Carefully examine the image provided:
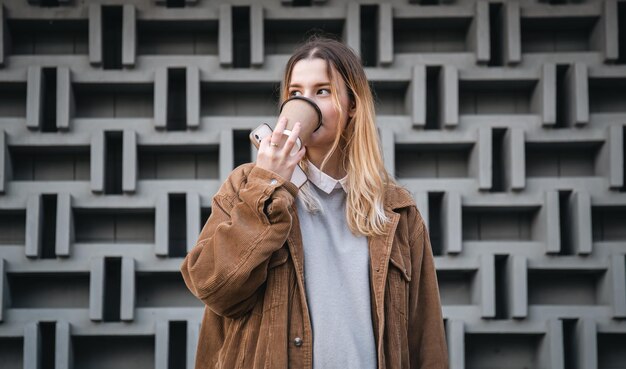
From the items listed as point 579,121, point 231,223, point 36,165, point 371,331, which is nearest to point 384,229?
point 371,331

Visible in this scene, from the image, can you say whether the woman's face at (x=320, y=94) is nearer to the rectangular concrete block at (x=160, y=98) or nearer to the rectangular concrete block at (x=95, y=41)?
the rectangular concrete block at (x=160, y=98)

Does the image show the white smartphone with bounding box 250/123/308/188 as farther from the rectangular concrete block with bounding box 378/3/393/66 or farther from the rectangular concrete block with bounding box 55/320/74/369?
the rectangular concrete block with bounding box 55/320/74/369

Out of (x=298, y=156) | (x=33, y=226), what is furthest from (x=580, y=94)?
(x=33, y=226)

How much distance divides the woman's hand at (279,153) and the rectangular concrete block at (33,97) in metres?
2.66

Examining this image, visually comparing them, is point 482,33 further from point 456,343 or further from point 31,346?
point 31,346

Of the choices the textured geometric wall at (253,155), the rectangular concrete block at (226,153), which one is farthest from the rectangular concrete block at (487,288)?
the rectangular concrete block at (226,153)

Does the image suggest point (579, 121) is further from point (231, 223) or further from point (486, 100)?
point (231, 223)

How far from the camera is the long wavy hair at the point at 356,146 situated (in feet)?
7.02

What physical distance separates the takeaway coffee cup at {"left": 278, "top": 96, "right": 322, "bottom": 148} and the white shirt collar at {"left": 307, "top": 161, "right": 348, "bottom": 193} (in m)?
0.14

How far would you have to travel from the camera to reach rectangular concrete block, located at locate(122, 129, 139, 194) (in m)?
4.21

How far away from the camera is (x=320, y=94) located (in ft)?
7.14

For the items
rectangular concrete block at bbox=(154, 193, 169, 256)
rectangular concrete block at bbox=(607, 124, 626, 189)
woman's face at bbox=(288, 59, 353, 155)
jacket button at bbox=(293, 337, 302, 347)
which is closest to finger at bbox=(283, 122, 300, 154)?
woman's face at bbox=(288, 59, 353, 155)

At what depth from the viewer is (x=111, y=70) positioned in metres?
4.33

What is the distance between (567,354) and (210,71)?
2634mm
